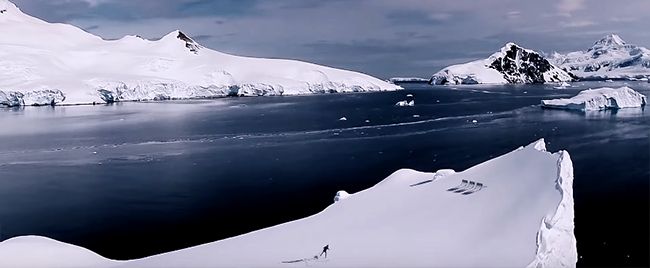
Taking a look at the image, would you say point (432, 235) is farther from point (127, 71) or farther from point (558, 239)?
point (127, 71)

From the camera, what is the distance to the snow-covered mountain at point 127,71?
54.6 m

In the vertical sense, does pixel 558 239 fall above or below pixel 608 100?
below

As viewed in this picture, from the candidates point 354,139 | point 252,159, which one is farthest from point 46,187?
point 354,139

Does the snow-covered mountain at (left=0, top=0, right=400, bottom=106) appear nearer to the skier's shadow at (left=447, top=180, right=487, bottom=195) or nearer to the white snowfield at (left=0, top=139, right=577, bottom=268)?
the white snowfield at (left=0, top=139, right=577, bottom=268)

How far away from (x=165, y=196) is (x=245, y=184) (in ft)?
7.78

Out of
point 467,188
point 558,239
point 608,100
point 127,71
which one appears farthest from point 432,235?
point 127,71

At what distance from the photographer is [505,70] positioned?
116 metres

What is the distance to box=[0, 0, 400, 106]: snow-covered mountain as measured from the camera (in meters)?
54.6

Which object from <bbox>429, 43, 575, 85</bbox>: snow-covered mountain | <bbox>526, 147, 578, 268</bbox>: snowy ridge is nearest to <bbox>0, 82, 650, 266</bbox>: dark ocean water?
<bbox>526, 147, 578, 268</bbox>: snowy ridge

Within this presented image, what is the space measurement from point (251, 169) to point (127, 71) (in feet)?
175

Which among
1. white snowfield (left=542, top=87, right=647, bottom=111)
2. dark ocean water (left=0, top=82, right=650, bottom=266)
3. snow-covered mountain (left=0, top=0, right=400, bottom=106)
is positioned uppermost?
snow-covered mountain (left=0, top=0, right=400, bottom=106)

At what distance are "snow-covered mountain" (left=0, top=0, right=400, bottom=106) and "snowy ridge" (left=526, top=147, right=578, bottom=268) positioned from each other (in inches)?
2173

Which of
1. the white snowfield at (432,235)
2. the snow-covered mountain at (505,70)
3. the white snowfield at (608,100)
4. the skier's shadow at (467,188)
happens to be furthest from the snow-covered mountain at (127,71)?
the skier's shadow at (467,188)

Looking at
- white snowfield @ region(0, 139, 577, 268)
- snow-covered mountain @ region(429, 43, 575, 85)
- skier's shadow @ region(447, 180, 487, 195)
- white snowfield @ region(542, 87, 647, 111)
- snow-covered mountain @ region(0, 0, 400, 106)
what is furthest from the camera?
snow-covered mountain @ region(429, 43, 575, 85)
